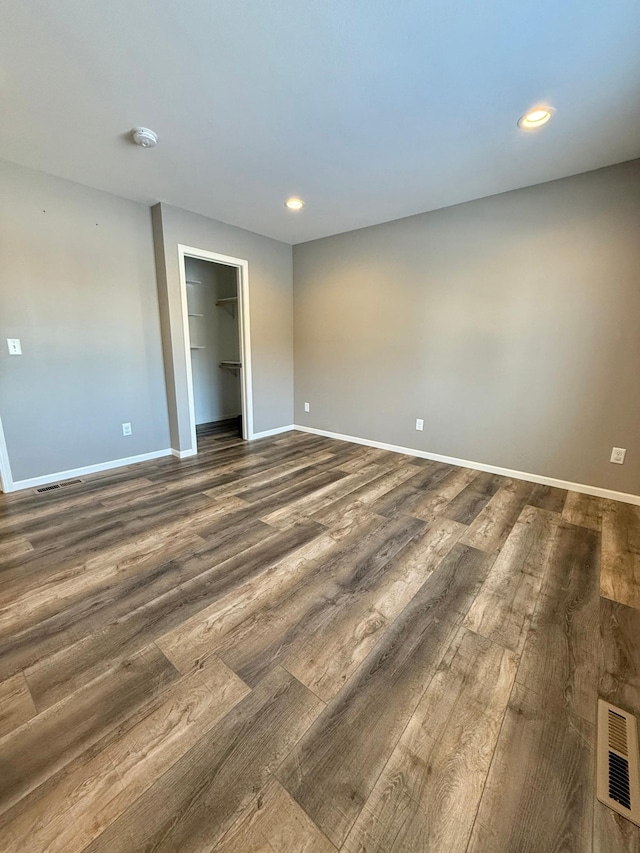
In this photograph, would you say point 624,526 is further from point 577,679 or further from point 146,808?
point 146,808

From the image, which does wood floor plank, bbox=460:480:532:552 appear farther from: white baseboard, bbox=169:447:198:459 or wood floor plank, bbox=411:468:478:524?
white baseboard, bbox=169:447:198:459

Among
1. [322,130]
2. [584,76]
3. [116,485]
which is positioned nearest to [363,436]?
[116,485]

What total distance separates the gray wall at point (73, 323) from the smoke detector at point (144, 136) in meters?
1.14

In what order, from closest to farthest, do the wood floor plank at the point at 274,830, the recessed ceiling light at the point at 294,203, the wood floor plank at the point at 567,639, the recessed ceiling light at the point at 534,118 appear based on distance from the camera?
the wood floor plank at the point at 274,830
the wood floor plank at the point at 567,639
the recessed ceiling light at the point at 534,118
the recessed ceiling light at the point at 294,203

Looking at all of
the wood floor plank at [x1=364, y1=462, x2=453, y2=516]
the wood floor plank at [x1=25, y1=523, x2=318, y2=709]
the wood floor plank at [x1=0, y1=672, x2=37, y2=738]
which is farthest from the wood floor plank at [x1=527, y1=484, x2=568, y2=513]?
the wood floor plank at [x1=0, y1=672, x2=37, y2=738]

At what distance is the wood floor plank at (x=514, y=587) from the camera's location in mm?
1511

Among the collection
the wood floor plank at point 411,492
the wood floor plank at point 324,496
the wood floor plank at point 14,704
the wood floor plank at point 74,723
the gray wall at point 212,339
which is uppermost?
the gray wall at point 212,339

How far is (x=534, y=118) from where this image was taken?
199 cm

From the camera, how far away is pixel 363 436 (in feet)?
14.1

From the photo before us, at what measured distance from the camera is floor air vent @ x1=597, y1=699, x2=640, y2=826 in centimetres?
94

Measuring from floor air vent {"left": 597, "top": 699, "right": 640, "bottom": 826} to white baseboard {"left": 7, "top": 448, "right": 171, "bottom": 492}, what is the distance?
3.82m

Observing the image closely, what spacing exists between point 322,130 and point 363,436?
9.83 ft

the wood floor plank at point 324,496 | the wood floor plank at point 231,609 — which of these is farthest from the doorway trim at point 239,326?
the wood floor plank at point 231,609

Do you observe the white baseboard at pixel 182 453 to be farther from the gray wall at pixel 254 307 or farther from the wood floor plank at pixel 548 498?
the wood floor plank at pixel 548 498
